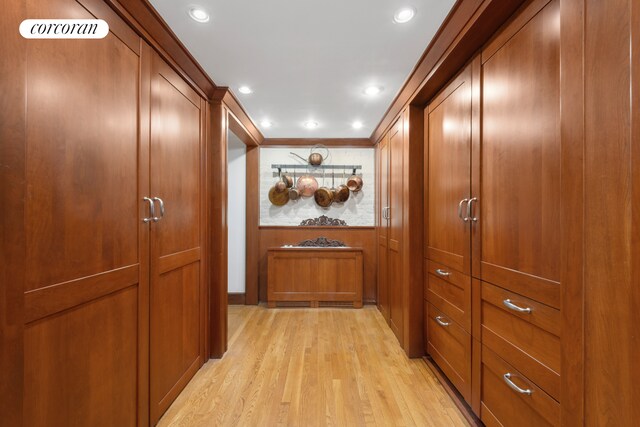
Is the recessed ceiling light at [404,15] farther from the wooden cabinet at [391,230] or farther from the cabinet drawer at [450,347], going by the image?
the cabinet drawer at [450,347]

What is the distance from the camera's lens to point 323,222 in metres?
4.23

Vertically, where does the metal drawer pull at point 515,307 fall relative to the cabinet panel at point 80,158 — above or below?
Result: below

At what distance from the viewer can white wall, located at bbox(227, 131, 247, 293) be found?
13.5ft

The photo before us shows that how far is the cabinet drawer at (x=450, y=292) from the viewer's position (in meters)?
1.80

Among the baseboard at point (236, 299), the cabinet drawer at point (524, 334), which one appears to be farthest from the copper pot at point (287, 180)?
the cabinet drawer at point (524, 334)

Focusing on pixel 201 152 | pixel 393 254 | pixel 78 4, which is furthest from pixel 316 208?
pixel 78 4

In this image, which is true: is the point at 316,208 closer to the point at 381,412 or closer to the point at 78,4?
the point at 381,412

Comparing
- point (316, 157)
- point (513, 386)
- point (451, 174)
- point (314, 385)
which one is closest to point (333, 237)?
point (316, 157)

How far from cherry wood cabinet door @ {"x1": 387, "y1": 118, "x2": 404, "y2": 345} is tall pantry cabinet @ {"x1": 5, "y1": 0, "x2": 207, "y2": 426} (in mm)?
1846

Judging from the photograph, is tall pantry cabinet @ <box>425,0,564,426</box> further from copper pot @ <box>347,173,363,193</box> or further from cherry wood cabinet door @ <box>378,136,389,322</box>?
copper pot @ <box>347,173,363,193</box>

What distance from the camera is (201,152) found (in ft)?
7.78

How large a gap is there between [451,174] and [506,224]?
0.64m

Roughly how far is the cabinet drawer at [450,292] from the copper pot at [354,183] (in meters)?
1.97

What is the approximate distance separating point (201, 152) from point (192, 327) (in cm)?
134
